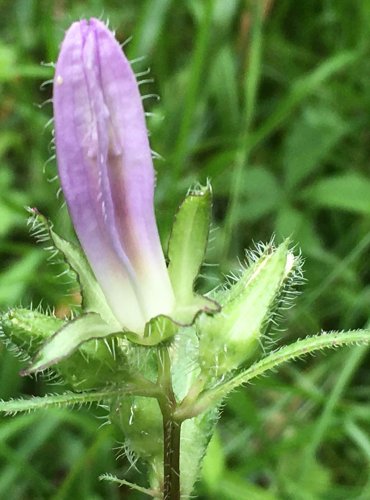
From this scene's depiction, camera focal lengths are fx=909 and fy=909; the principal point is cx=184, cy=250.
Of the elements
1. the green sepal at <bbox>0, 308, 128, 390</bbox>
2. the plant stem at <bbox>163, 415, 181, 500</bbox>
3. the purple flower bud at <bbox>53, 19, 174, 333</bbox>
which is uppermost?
the purple flower bud at <bbox>53, 19, 174, 333</bbox>

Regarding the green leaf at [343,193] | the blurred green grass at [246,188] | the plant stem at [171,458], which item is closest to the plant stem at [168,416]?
the plant stem at [171,458]

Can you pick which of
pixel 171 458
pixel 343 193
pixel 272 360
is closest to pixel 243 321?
pixel 272 360

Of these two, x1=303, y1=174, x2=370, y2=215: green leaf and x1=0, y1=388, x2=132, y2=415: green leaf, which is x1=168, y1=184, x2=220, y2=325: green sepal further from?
x1=303, y1=174, x2=370, y2=215: green leaf

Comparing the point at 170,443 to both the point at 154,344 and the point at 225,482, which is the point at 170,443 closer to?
the point at 154,344

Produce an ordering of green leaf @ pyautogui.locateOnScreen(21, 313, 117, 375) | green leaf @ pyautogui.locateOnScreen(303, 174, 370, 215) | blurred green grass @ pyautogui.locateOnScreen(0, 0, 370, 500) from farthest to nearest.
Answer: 1. green leaf @ pyautogui.locateOnScreen(303, 174, 370, 215)
2. blurred green grass @ pyautogui.locateOnScreen(0, 0, 370, 500)
3. green leaf @ pyautogui.locateOnScreen(21, 313, 117, 375)

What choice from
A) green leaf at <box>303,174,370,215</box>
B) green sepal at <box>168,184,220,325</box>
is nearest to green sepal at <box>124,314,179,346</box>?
green sepal at <box>168,184,220,325</box>

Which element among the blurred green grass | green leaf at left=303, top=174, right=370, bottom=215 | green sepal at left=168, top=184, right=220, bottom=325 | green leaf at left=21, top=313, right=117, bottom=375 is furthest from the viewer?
green leaf at left=303, top=174, right=370, bottom=215

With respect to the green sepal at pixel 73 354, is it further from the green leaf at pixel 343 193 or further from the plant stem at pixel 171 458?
the green leaf at pixel 343 193
